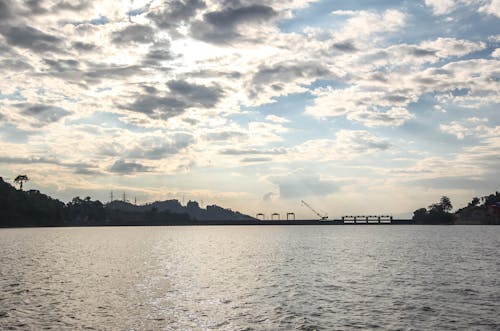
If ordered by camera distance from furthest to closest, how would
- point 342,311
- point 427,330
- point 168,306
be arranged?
point 168,306
point 342,311
point 427,330

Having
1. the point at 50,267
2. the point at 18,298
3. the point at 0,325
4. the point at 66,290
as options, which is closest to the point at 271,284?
the point at 66,290

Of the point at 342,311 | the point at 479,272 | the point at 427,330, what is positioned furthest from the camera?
the point at 479,272

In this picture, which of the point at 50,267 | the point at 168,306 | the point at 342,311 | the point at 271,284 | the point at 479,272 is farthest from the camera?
the point at 50,267

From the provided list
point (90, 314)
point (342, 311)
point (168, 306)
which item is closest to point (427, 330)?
point (342, 311)

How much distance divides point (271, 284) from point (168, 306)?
19.5 meters

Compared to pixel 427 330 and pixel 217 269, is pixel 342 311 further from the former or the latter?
pixel 217 269

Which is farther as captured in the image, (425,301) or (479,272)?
(479,272)

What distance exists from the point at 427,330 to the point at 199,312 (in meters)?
19.8

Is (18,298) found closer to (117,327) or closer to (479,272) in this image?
(117,327)

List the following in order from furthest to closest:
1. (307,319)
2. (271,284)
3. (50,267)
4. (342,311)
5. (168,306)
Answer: (50,267) → (271,284) → (168,306) → (342,311) → (307,319)

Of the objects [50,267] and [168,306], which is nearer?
[168,306]

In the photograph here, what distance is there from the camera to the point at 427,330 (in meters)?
36.4

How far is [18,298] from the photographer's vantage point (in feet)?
160

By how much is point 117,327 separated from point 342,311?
2003 cm
